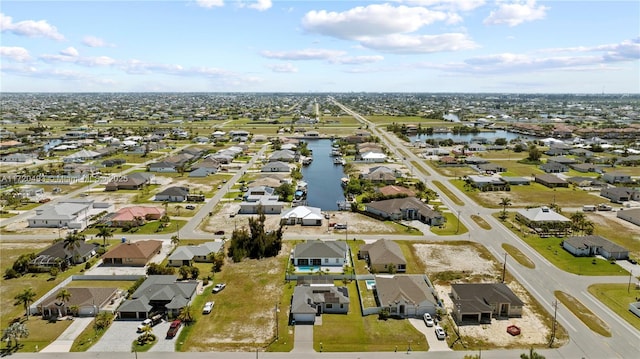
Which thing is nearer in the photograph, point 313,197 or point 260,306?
point 260,306

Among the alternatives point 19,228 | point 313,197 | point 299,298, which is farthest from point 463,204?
point 19,228

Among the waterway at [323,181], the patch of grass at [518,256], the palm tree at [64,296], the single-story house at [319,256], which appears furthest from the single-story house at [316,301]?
the waterway at [323,181]

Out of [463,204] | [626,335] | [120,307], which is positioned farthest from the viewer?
[463,204]

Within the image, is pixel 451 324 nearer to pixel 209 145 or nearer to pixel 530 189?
pixel 530 189

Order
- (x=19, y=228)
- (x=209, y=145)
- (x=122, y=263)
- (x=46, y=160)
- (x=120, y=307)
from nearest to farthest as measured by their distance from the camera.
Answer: (x=120, y=307) → (x=122, y=263) → (x=19, y=228) → (x=46, y=160) → (x=209, y=145)

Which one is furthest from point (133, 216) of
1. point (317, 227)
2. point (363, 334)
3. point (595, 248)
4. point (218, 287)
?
point (595, 248)

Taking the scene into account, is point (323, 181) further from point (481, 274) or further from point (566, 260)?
point (566, 260)
